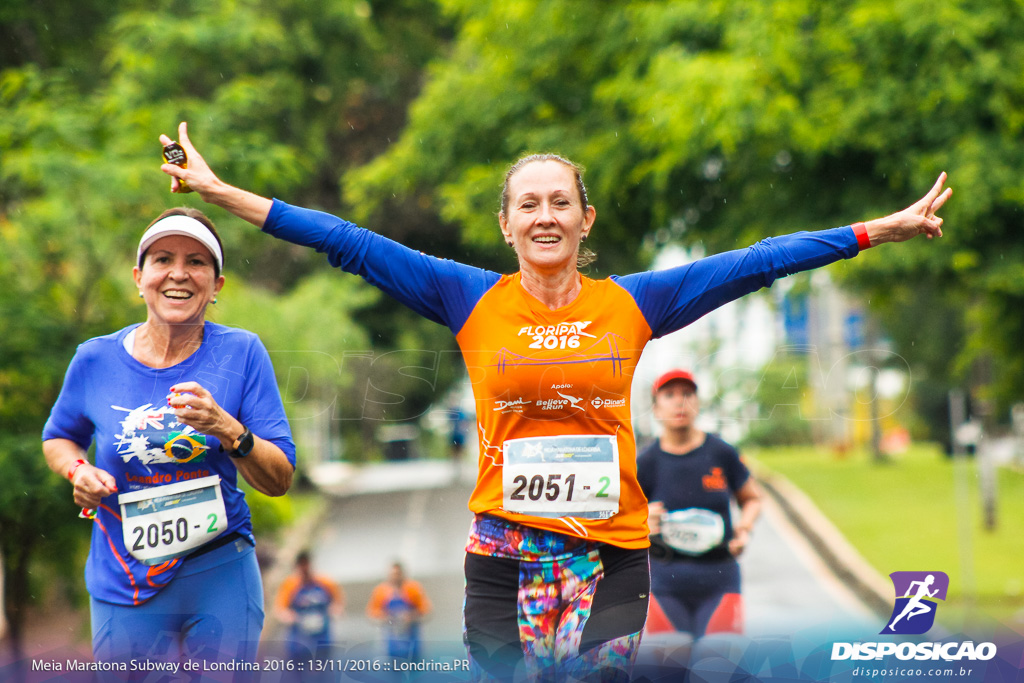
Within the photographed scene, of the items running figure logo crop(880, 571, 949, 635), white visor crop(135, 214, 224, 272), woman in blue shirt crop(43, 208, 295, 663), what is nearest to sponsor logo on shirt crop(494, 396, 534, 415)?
woman in blue shirt crop(43, 208, 295, 663)

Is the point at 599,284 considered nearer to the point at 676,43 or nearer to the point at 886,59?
the point at 886,59

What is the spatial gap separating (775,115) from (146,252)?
599cm

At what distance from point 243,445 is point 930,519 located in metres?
15.5

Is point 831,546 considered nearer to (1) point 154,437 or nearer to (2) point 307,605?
(2) point 307,605

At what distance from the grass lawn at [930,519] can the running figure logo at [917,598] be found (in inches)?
97.1

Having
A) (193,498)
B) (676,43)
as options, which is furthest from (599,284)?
(676,43)

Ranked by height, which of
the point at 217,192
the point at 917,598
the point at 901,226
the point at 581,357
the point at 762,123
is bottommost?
the point at 917,598

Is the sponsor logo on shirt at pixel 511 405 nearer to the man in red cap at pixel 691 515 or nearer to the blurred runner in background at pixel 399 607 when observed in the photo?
the man in red cap at pixel 691 515

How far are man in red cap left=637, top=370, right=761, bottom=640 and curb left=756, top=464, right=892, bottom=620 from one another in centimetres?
544

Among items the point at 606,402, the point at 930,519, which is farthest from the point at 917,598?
the point at 930,519

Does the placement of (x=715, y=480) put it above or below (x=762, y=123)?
below

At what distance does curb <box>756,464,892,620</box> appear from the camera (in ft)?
37.2

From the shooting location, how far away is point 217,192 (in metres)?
2.85

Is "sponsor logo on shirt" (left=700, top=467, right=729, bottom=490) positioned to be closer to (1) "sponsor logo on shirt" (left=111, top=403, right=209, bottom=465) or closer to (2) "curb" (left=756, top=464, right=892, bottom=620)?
(1) "sponsor logo on shirt" (left=111, top=403, right=209, bottom=465)
